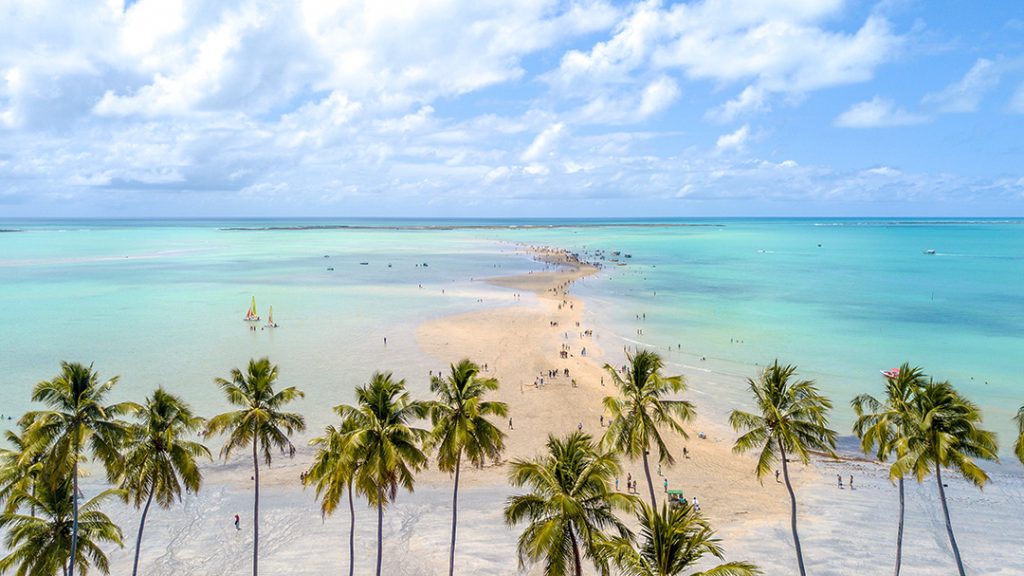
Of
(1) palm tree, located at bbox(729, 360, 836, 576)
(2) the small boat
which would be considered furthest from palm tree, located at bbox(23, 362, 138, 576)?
(2) the small boat

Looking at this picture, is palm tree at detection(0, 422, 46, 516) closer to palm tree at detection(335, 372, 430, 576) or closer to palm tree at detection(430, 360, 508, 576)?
palm tree at detection(335, 372, 430, 576)

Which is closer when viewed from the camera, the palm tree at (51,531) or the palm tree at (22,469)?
the palm tree at (22,469)

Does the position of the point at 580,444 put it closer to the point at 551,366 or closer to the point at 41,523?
the point at 41,523

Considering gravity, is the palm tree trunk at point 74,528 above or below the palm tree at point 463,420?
below

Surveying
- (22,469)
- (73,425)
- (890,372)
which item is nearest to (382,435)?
(73,425)

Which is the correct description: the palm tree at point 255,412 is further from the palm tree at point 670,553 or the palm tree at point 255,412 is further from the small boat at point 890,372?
the small boat at point 890,372

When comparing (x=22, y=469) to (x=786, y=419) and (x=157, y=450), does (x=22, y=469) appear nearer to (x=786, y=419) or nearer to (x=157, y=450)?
(x=157, y=450)

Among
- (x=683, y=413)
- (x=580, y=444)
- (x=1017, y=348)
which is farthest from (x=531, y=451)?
(x=1017, y=348)

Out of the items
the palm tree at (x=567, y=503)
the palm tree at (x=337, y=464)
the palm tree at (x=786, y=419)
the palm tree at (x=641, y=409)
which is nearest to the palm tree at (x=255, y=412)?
the palm tree at (x=337, y=464)
